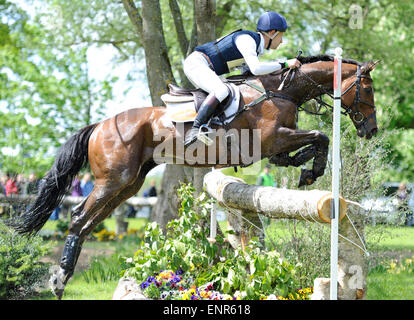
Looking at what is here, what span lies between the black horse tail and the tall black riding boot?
3.54 feet

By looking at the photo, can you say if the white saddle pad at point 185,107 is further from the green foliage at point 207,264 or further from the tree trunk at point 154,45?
the tree trunk at point 154,45

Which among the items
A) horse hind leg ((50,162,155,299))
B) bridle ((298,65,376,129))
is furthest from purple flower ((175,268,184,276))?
bridle ((298,65,376,129))

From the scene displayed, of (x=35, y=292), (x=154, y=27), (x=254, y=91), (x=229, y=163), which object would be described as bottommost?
(x=35, y=292)

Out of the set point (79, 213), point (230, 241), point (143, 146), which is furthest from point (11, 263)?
point (230, 241)

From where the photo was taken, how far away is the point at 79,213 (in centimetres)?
464

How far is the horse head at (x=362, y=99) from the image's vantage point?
4.46 m

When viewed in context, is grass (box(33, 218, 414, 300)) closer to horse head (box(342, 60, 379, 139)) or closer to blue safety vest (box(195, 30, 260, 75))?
horse head (box(342, 60, 379, 139))

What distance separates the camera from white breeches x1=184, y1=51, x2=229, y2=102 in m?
4.41

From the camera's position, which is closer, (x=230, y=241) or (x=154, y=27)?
(x=230, y=241)

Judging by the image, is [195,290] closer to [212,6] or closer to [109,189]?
[109,189]

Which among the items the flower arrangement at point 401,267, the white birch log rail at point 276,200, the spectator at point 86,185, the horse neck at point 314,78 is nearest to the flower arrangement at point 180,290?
the white birch log rail at point 276,200

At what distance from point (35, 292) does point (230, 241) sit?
7.42 ft

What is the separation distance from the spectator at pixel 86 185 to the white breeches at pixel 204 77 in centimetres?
679

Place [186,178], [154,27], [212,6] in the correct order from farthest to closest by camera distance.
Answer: [186,178] < [154,27] < [212,6]
